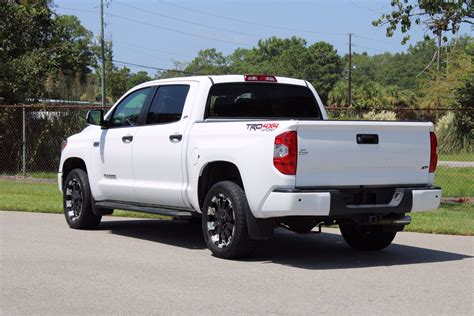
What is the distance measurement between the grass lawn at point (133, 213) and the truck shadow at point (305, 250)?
1509mm

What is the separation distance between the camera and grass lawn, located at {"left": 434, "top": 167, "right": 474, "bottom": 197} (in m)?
18.0

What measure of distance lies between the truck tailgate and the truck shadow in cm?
96

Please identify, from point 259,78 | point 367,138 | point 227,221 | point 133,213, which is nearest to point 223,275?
point 227,221

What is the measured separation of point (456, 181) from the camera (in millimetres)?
20828

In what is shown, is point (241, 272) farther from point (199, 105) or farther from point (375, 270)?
point (199, 105)

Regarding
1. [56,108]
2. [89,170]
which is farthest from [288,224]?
[56,108]

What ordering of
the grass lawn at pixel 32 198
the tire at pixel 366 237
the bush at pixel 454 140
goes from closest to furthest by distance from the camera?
the tire at pixel 366 237
the grass lawn at pixel 32 198
the bush at pixel 454 140

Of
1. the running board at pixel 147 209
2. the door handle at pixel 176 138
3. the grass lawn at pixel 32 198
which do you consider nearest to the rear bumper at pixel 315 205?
the running board at pixel 147 209

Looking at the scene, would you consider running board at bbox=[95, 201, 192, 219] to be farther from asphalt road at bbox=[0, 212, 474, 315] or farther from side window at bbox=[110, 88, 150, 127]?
side window at bbox=[110, 88, 150, 127]

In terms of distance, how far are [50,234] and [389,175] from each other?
4.79m

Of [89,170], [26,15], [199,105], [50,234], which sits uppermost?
[26,15]

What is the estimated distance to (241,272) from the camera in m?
7.79

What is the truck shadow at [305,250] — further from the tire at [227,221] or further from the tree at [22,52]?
the tree at [22,52]

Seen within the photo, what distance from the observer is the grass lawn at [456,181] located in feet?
59.1
